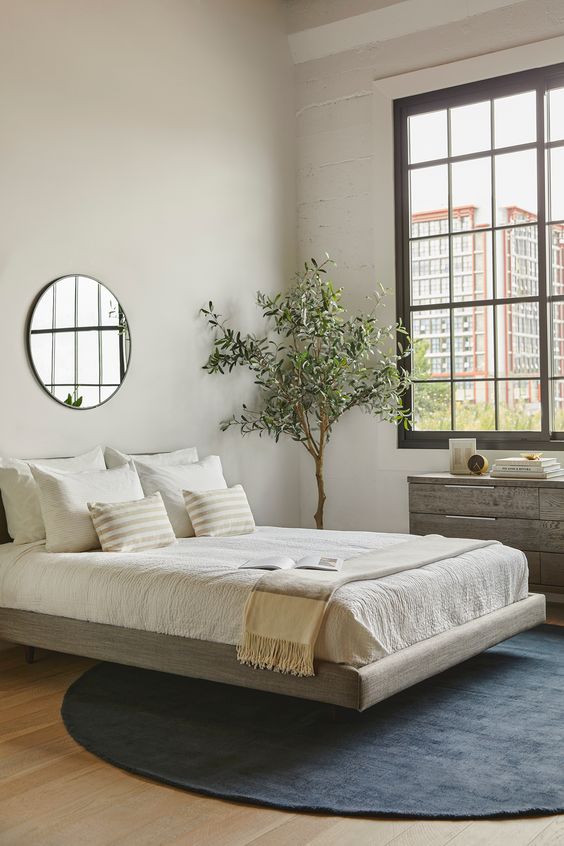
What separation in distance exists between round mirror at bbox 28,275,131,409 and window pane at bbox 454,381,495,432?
2.20 metres

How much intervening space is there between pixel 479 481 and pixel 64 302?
8.30 feet

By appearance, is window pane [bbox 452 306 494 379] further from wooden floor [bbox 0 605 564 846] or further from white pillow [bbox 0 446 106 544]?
wooden floor [bbox 0 605 564 846]

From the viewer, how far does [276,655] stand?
3.27m

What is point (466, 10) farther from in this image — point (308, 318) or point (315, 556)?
point (315, 556)

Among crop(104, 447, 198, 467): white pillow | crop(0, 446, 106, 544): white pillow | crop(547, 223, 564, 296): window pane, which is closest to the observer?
crop(0, 446, 106, 544): white pillow

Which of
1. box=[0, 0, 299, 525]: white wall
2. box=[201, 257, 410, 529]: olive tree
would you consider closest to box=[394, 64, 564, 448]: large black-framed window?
box=[201, 257, 410, 529]: olive tree

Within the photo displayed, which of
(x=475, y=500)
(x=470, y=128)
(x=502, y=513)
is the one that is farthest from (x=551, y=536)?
(x=470, y=128)

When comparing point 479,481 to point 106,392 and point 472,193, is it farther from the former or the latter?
point 106,392

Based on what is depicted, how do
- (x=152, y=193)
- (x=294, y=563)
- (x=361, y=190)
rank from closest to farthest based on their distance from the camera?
(x=294, y=563) < (x=152, y=193) < (x=361, y=190)

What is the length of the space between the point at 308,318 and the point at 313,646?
308cm

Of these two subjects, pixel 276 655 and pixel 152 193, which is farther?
pixel 152 193

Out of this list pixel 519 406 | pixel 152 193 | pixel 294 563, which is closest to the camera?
pixel 294 563

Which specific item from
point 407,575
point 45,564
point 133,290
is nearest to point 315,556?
point 407,575

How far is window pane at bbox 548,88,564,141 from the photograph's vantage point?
574 cm
